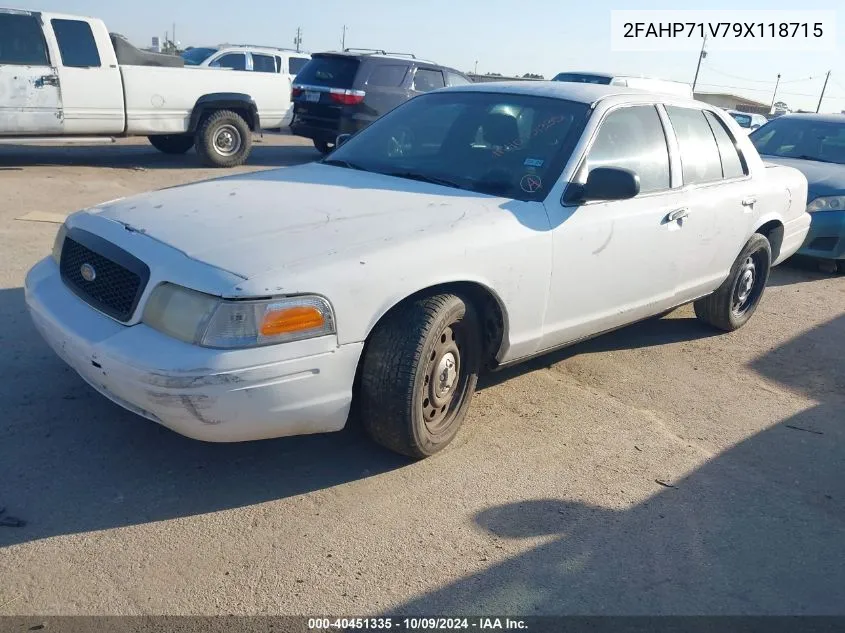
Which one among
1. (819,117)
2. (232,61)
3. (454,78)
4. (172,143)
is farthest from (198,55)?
(819,117)

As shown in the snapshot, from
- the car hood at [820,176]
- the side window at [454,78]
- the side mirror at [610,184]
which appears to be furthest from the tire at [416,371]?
the side window at [454,78]

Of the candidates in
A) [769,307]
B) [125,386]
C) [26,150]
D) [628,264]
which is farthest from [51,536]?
[26,150]

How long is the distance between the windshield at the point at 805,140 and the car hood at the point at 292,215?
22.0 feet

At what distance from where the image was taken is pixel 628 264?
4.40 m

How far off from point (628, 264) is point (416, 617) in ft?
8.14

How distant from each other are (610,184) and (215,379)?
7.18 ft

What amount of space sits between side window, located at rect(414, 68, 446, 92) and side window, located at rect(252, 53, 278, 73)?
5.47m

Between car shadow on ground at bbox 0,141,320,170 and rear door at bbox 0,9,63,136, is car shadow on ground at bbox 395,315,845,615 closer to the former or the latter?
rear door at bbox 0,9,63,136

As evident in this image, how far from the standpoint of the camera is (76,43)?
9.80 metres

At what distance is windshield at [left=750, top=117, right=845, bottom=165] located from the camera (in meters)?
9.03

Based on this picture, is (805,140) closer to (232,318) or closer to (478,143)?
(478,143)

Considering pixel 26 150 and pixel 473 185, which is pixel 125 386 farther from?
pixel 26 150

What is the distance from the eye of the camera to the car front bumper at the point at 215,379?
2.85 meters

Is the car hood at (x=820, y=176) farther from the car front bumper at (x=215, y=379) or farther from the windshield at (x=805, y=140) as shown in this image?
the car front bumper at (x=215, y=379)
